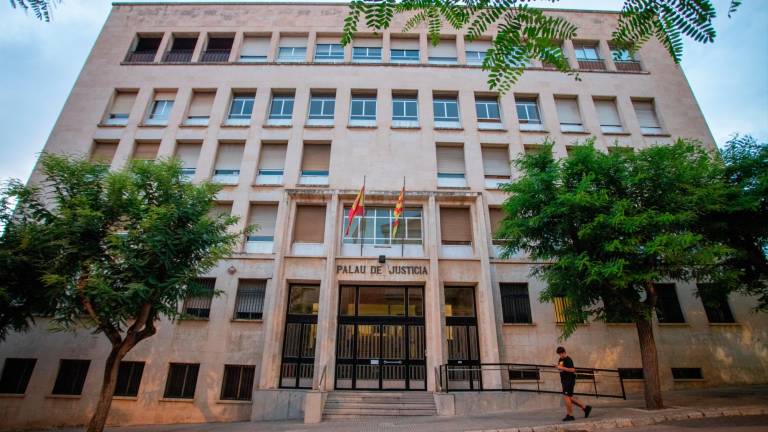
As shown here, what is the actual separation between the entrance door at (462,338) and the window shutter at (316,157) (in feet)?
26.7

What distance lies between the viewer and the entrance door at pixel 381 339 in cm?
1345

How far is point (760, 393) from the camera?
11.5m

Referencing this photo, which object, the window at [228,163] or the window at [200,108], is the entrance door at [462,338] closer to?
the window at [228,163]

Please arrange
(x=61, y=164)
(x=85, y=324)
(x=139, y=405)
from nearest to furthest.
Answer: (x=85, y=324) < (x=61, y=164) < (x=139, y=405)

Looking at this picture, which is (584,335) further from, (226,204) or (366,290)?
(226,204)

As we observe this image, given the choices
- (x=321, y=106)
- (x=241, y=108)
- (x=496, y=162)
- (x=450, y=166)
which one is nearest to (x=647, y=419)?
(x=496, y=162)

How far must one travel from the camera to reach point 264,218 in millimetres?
16031

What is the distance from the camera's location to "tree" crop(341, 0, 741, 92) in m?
2.08

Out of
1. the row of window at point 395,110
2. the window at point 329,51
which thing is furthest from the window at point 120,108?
the window at point 329,51

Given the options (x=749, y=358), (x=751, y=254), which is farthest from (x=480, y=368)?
(x=749, y=358)

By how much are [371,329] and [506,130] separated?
37.7 ft

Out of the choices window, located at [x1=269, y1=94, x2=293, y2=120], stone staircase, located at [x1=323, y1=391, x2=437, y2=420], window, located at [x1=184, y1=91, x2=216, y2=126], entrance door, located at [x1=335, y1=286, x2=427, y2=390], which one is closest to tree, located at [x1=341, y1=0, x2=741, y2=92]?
stone staircase, located at [x1=323, y1=391, x2=437, y2=420]

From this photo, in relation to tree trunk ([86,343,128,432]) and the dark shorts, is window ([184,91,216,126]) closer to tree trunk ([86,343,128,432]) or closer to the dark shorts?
tree trunk ([86,343,128,432])

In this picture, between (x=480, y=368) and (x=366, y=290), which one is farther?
(x=366, y=290)
